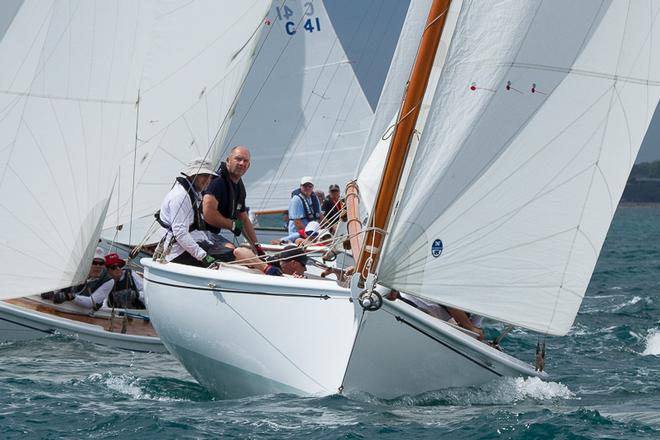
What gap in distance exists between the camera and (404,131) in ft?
24.0

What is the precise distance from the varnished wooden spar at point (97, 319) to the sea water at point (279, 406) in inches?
14.9

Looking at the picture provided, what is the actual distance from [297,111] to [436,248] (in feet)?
41.4

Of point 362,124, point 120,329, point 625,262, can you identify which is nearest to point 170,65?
point 120,329

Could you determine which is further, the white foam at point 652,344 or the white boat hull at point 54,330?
Answer: the white foam at point 652,344

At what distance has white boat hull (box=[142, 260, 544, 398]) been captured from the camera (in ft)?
23.3

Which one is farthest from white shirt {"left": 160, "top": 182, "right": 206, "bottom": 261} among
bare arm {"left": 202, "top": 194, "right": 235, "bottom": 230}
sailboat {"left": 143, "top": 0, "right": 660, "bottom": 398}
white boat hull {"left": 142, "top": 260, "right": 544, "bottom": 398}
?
sailboat {"left": 143, "top": 0, "right": 660, "bottom": 398}

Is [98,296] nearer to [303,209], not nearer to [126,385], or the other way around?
[126,385]

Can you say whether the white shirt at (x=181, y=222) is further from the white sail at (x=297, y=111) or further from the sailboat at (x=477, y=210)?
the white sail at (x=297, y=111)

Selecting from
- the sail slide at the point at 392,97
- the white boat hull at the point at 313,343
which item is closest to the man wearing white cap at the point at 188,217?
the white boat hull at the point at 313,343

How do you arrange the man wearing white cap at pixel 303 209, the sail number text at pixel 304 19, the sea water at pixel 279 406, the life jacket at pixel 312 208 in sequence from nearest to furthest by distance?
1. the sea water at pixel 279 406
2. the man wearing white cap at pixel 303 209
3. the life jacket at pixel 312 208
4. the sail number text at pixel 304 19

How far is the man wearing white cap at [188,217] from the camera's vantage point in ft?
28.8

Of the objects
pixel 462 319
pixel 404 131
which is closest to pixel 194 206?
pixel 462 319

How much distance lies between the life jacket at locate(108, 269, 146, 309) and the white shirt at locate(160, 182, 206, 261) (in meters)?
2.78

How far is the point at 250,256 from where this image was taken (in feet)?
29.4
